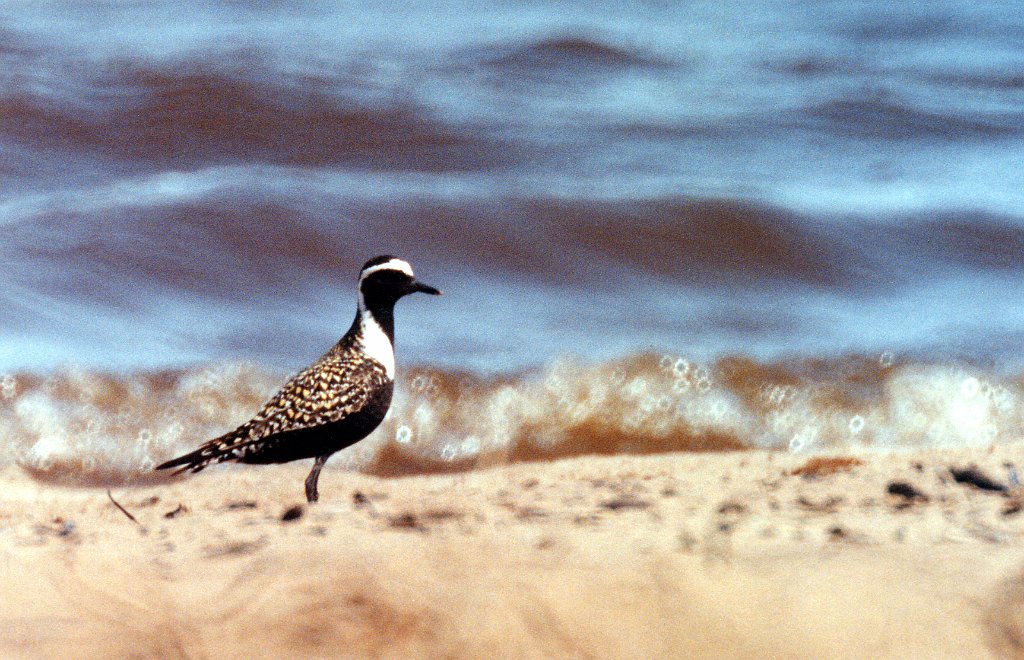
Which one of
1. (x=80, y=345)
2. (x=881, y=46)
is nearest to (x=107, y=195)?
(x=80, y=345)

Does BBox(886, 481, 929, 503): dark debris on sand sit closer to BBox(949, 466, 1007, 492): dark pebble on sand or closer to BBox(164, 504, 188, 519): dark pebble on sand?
BBox(949, 466, 1007, 492): dark pebble on sand

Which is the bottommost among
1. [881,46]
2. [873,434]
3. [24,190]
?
[873,434]

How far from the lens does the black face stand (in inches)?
173

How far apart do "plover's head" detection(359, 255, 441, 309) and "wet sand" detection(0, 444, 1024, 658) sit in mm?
804

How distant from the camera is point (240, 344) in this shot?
614 centimetres

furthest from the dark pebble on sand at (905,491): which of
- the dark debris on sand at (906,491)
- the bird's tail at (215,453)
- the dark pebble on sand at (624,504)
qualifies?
the bird's tail at (215,453)

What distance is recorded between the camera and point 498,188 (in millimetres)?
8367

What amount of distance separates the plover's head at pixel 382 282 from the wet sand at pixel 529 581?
0.80 m

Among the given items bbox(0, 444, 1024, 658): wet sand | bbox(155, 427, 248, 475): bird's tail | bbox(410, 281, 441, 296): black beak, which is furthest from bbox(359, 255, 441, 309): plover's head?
bbox(0, 444, 1024, 658): wet sand

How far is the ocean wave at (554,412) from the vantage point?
5359 millimetres

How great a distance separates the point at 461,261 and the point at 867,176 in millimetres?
3497

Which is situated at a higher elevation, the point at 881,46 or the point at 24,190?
the point at 881,46

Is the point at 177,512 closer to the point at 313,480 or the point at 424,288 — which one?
the point at 313,480

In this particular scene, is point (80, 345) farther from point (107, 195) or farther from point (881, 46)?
point (881, 46)
